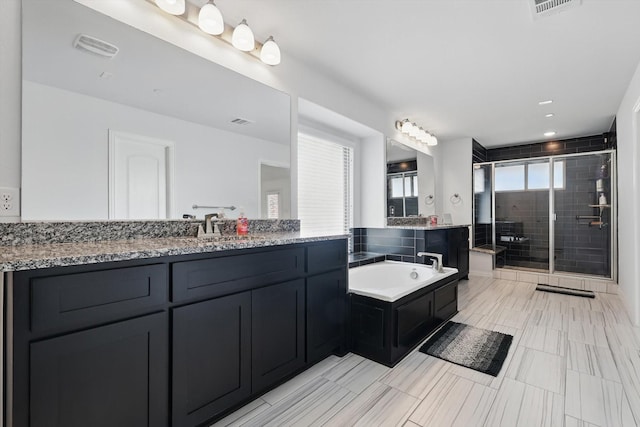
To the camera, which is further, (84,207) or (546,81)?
(546,81)

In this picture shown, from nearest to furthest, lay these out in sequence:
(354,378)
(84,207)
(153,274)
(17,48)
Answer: (153,274)
(17,48)
(84,207)
(354,378)

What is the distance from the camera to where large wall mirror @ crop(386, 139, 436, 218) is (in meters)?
3.95

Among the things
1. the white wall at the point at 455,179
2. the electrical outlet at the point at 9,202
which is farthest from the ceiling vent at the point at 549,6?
the white wall at the point at 455,179

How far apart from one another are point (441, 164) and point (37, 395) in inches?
218

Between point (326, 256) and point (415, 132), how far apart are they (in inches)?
112

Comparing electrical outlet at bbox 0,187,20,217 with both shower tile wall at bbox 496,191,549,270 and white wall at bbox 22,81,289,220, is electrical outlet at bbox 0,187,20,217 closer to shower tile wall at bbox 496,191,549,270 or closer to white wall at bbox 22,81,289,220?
white wall at bbox 22,81,289,220

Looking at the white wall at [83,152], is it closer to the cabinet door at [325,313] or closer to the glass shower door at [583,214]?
the cabinet door at [325,313]

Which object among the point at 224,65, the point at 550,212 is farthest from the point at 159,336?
the point at 550,212

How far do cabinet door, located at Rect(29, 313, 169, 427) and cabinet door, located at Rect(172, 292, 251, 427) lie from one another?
66 mm

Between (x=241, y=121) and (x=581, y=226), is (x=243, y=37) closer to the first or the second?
(x=241, y=121)

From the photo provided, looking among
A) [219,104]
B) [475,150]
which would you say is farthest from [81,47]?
[475,150]

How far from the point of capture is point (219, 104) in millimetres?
2055

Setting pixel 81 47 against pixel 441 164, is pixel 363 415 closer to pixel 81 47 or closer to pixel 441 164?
pixel 81 47

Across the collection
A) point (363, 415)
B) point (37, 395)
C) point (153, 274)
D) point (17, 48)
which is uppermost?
point (17, 48)
